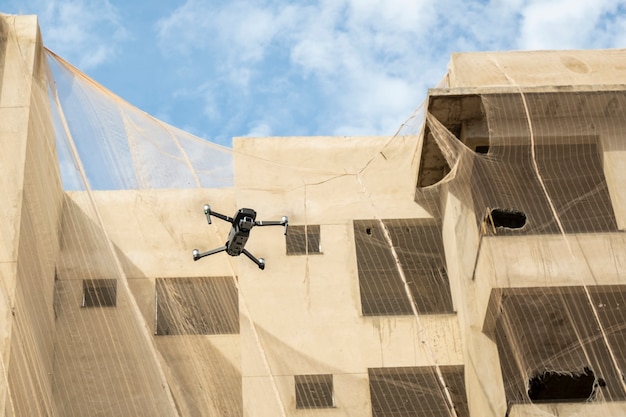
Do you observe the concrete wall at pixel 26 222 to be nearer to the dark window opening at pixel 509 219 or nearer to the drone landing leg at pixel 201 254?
the drone landing leg at pixel 201 254

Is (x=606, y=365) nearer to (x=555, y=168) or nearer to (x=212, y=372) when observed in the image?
(x=555, y=168)

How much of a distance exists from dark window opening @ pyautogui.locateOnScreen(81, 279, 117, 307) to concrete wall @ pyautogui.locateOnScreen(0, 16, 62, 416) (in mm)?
653

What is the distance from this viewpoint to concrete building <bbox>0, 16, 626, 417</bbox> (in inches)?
714

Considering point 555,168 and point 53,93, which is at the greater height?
point 53,93

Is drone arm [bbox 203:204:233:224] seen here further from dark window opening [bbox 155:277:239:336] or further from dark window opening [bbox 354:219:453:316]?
dark window opening [bbox 354:219:453:316]

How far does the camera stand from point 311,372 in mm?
19078

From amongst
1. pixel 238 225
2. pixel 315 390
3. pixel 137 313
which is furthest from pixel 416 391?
pixel 137 313

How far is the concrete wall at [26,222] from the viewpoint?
17.5m

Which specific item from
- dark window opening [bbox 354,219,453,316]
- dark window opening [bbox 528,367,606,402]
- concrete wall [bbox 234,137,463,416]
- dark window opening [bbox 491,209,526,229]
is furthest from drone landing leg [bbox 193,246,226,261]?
dark window opening [bbox 528,367,606,402]

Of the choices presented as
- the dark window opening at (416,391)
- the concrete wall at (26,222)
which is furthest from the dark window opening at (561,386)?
the concrete wall at (26,222)

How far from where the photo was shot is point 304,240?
20.5 m

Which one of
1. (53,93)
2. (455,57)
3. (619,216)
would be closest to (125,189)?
(53,93)

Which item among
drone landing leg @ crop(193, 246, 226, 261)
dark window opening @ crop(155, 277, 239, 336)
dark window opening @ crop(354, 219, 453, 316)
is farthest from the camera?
dark window opening @ crop(354, 219, 453, 316)

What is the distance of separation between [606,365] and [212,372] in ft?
20.0
